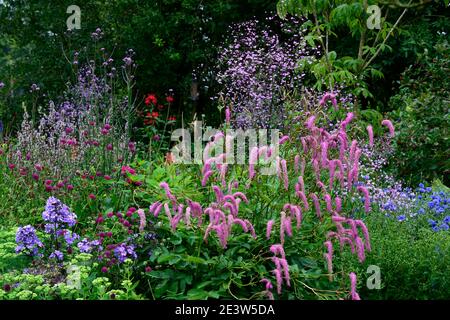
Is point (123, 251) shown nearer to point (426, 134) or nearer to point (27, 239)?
point (27, 239)

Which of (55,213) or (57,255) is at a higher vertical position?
(55,213)

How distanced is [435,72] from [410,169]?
1278 mm

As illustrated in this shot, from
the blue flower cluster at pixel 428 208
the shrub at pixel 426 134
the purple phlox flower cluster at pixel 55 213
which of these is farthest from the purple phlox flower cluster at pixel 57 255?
the shrub at pixel 426 134

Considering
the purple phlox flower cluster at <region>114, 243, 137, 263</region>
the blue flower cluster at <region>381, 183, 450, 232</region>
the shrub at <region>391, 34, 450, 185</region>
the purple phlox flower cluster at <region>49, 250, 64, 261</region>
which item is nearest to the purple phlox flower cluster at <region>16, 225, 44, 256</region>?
the purple phlox flower cluster at <region>49, 250, 64, 261</region>

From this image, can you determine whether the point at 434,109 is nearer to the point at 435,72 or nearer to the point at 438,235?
the point at 435,72

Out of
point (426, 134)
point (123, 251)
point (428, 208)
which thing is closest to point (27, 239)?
point (123, 251)

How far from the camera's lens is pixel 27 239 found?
4.18 m

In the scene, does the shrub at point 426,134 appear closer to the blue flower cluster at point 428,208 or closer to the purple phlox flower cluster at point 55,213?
the blue flower cluster at point 428,208

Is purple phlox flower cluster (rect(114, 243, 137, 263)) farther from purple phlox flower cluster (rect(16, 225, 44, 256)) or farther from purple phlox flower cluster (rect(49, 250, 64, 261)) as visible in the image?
purple phlox flower cluster (rect(16, 225, 44, 256))

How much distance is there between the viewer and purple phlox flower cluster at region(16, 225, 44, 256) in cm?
414

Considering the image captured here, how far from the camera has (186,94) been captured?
37.2ft

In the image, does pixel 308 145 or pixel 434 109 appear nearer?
pixel 308 145

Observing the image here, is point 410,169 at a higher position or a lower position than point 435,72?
lower
